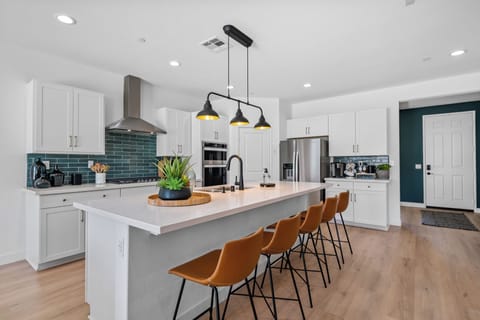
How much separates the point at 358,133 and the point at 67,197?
478 cm

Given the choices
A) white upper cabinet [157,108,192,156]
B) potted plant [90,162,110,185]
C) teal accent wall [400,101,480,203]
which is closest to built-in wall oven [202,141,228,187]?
white upper cabinet [157,108,192,156]

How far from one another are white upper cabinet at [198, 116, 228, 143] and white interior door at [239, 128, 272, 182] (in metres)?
0.38

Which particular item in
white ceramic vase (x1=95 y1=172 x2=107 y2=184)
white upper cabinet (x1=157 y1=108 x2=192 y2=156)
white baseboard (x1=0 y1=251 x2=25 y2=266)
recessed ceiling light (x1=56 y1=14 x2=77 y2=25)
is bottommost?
white baseboard (x1=0 y1=251 x2=25 y2=266)

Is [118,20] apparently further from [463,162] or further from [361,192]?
[463,162]

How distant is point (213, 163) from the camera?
4.86 metres

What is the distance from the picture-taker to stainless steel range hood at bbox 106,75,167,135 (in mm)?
3688

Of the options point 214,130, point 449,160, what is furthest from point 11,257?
point 449,160

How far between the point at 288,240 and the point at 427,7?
7.90 ft

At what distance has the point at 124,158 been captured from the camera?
401 centimetres

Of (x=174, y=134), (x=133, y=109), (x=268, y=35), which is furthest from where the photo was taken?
(x=174, y=134)

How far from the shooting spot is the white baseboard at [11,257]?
9.40ft

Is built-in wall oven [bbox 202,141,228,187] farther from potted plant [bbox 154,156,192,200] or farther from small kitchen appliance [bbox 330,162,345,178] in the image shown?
potted plant [bbox 154,156,192,200]

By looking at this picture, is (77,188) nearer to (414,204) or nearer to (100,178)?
(100,178)

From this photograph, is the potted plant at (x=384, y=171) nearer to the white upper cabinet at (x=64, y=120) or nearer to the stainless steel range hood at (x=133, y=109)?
the stainless steel range hood at (x=133, y=109)
